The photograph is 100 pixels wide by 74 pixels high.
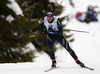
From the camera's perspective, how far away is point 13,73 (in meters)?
4.42

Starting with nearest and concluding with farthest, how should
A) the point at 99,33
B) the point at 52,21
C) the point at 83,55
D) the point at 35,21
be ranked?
the point at 52,21, the point at 35,21, the point at 83,55, the point at 99,33

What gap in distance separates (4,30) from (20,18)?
0.90 metres

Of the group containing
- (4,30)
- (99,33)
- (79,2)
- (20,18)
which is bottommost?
(99,33)

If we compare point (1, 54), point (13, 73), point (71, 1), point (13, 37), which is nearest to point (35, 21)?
point (13, 37)

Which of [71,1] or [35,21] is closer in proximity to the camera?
[35,21]

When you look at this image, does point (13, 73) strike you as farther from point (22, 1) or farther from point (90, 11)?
point (90, 11)

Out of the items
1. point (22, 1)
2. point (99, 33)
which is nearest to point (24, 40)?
point (22, 1)

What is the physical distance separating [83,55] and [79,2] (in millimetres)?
17282

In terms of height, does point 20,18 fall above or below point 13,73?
above

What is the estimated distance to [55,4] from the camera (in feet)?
33.6

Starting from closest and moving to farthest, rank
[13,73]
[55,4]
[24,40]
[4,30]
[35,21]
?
[13,73] → [4,30] → [24,40] → [35,21] → [55,4]

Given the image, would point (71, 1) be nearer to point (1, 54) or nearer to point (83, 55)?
point (83, 55)

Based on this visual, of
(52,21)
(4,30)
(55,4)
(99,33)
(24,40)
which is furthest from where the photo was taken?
(99,33)

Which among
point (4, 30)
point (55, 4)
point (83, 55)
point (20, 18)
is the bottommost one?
point (83, 55)
